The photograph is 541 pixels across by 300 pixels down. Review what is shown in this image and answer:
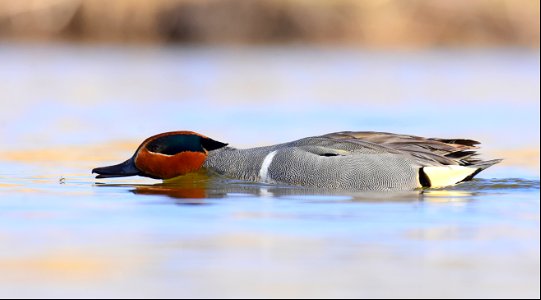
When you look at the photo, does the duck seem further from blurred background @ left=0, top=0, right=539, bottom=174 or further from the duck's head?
blurred background @ left=0, top=0, right=539, bottom=174

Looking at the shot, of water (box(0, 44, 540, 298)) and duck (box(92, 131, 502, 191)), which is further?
duck (box(92, 131, 502, 191))

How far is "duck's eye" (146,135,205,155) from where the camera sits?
8688 mm

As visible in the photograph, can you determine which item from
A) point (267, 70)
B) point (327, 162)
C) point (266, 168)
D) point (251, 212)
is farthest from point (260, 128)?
point (267, 70)

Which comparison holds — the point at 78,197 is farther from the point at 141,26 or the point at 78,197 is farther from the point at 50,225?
the point at 141,26

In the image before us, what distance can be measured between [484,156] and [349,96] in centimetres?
640

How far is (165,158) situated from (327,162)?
1.15 meters

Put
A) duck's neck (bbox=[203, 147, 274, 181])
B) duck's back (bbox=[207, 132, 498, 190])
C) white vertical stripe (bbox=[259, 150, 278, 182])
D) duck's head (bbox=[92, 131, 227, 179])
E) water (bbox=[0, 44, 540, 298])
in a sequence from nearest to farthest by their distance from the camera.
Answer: water (bbox=[0, 44, 540, 298])
duck's back (bbox=[207, 132, 498, 190])
white vertical stripe (bbox=[259, 150, 278, 182])
duck's neck (bbox=[203, 147, 274, 181])
duck's head (bbox=[92, 131, 227, 179])

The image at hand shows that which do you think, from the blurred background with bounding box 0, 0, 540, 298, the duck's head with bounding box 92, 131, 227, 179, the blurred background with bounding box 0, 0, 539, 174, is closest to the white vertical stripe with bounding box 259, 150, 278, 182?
the blurred background with bounding box 0, 0, 540, 298

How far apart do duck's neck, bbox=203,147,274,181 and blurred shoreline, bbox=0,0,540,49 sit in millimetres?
16263

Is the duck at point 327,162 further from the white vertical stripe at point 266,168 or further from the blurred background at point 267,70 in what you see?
the blurred background at point 267,70

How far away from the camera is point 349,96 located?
16953 mm

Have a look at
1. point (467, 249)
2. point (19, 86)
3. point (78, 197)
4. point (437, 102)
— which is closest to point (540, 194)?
point (467, 249)

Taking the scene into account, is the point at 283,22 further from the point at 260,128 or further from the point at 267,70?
the point at 260,128

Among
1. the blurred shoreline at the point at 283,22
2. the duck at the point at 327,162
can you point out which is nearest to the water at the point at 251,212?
the duck at the point at 327,162
